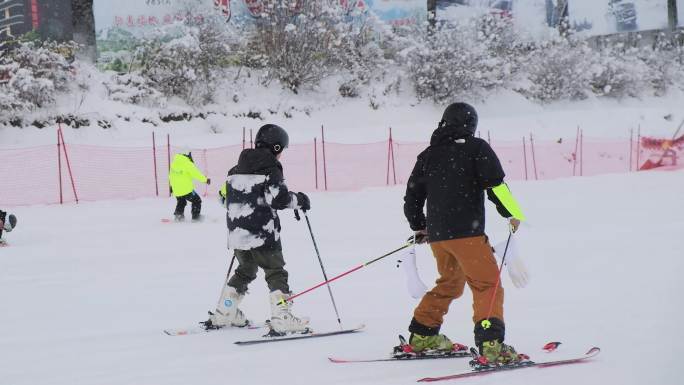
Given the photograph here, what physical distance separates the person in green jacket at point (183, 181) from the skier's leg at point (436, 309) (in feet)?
29.2

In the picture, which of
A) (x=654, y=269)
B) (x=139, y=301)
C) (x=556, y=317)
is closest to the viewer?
(x=556, y=317)

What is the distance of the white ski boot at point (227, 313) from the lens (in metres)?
6.04

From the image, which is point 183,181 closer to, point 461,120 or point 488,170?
point 461,120

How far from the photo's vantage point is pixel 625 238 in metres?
10.3

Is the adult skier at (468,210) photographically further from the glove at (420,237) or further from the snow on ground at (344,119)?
the snow on ground at (344,119)

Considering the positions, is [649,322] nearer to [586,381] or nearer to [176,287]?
[586,381]

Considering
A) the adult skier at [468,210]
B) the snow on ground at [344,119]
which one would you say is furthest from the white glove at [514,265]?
the snow on ground at [344,119]

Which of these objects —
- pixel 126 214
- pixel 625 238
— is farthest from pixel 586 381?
pixel 126 214

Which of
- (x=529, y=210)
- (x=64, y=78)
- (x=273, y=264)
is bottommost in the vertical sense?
(x=529, y=210)

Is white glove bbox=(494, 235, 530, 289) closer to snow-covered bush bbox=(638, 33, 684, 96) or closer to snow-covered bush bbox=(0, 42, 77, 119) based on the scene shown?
snow-covered bush bbox=(0, 42, 77, 119)

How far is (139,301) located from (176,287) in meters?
0.71

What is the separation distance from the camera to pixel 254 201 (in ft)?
18.5

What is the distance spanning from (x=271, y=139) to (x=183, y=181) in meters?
8.54

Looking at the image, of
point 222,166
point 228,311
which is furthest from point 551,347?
point 222,166
